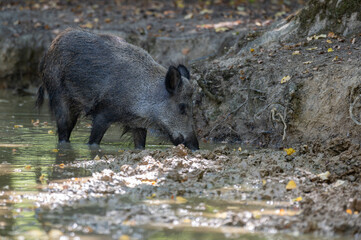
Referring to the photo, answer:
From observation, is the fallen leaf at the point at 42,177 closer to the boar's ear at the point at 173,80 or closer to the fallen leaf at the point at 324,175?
the fallen leaf at the point at 324,175

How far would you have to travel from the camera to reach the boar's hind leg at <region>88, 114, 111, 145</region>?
9414mm

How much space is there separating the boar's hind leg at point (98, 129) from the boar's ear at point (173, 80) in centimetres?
113

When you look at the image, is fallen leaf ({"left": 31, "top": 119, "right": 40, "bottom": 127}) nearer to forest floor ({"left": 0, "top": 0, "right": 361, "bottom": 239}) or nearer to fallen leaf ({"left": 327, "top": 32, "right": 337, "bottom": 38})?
forest floor ({"left": 0, "top": 0, "right": 361, "bottom": 239})

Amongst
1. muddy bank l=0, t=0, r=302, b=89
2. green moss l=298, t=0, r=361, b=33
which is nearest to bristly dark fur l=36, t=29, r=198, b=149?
green moss l=298, t=0, r=361, b=33

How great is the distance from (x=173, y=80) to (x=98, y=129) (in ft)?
4.61

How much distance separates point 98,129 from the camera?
30.9ft

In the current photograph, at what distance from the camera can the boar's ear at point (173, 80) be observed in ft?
29.8

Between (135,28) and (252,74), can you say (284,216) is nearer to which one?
(252,74)

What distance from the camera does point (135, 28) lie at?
1670 centimetres

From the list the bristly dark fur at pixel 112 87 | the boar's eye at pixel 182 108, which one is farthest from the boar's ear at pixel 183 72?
the boar's eye at pixel 182 108

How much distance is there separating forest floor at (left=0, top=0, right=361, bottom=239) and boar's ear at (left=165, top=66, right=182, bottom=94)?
1.21 metres

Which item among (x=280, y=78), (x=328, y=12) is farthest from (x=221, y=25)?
(x=280, y=78)

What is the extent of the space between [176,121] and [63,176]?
297 cm

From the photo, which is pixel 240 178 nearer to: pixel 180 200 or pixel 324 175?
pixel 324 175
